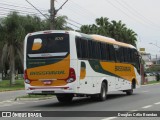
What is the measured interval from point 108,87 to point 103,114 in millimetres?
8231

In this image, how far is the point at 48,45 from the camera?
20266 mm

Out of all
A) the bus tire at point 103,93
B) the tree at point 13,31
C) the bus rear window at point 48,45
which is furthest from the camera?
the tree at point 13,31

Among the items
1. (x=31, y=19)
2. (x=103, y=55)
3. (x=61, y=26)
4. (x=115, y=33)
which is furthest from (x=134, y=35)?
(x=103, y=55)

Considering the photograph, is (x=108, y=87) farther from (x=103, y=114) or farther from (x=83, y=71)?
(x=103, y=114)

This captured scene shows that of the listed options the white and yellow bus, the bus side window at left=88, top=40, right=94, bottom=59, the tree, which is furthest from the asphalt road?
the tree

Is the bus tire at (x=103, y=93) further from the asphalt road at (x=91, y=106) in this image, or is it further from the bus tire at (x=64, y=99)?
the bus tire at (x=64, y=99)

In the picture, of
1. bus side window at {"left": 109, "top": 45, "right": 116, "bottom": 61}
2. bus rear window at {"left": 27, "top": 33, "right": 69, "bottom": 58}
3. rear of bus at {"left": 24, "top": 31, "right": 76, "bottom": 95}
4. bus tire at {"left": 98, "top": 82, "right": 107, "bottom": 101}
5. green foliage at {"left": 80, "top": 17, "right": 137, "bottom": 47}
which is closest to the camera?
rear of bus at {"left": 24, "top": 31, "right": 76, "bottom": 95}

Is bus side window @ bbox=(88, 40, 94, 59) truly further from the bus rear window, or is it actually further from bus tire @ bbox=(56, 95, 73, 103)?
bus tire @ bbox=(56, 95, 73, 103)

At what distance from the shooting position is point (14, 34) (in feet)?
167

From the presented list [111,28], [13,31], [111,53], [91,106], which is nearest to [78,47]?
[91,106]

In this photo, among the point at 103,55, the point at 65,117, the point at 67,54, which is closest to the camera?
the point at 65,117

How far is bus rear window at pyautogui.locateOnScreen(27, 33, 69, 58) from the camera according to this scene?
19969 millimetres

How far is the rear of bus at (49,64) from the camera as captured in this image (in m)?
19.7

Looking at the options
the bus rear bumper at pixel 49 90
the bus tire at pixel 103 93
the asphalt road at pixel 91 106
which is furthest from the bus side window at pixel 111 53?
the bus rear bumper at pixel 49 90
